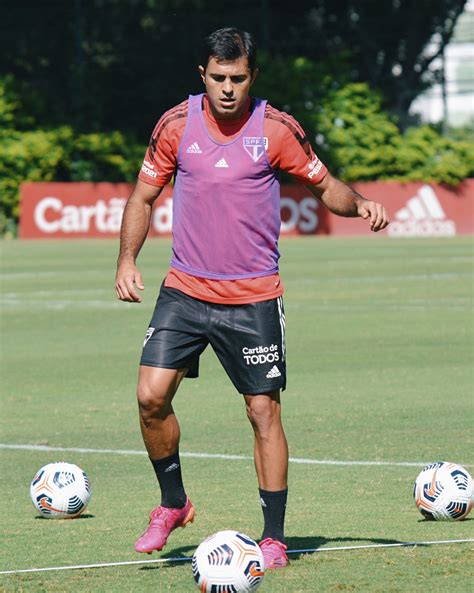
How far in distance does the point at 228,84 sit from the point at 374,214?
881 mm

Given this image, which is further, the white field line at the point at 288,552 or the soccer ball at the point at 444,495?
the soccer ball at the point at 444,495

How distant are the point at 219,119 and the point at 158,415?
1.39 metres

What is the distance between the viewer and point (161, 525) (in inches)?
270

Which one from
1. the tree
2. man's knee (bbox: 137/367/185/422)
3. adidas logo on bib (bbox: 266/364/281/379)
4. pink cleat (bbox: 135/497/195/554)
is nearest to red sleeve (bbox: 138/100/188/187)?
man's knee (bbox: 137/367/185/422)

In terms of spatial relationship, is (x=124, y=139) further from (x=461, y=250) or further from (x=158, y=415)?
(x=158, y=415)

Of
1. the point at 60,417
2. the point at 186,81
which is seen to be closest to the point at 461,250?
the point at 186,81

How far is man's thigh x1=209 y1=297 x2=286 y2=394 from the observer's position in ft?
22.2

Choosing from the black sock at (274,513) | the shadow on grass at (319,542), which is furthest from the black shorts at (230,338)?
the shadow on grass at (319,542)

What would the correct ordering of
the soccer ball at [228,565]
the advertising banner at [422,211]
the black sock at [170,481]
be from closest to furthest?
the soccer ball at [228,565] → the black sock at [170,481] → the advertising banner at [422,211]

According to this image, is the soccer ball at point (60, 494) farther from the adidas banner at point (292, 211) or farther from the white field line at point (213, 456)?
the adidas banner at point (292, 211)

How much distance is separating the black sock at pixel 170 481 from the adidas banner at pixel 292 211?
3559 cm

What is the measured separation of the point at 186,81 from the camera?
5397cm

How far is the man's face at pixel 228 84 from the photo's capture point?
21.7 feet

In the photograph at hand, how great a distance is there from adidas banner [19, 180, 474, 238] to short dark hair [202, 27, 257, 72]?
35.8 m
